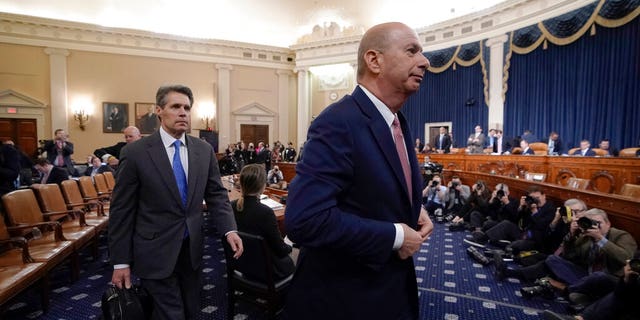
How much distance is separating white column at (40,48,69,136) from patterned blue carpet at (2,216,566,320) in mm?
9575

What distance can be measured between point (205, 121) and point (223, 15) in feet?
14.7

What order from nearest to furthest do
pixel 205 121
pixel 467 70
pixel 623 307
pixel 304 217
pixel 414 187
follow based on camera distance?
pixel 304 217 < pixel 414 187 < pixel 623 307 < pixel 467 70 < pixel 205 121

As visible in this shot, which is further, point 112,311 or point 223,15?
point 223,15

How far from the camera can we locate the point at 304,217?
82 cm

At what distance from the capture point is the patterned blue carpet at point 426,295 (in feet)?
9.71

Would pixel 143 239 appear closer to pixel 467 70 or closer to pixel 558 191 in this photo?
pixel 558 191

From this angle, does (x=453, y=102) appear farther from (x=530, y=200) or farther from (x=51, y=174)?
(x=51, y=174)

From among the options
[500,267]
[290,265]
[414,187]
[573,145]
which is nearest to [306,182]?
[414,187]

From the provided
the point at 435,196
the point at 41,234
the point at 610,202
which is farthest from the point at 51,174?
the point at 610,202

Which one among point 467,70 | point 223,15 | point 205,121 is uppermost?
point 223,15

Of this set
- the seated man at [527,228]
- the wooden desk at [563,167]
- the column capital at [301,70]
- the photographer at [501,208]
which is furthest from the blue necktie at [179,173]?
the column capital at [301,70]

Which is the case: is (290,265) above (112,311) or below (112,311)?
below

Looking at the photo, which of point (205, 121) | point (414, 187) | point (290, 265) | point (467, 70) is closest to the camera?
point (414, 187)

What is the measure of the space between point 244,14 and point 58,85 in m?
7.21
